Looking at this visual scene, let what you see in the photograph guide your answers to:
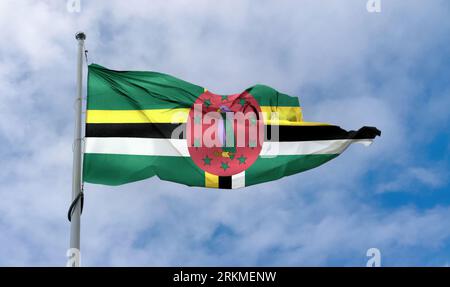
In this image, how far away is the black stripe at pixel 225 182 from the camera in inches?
618

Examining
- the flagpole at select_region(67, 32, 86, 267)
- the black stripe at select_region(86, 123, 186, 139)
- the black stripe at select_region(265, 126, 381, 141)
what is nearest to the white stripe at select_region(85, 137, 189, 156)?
the black stripe at select_region(86, 123, 186, 139)

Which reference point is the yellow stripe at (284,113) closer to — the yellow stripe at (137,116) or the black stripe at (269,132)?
the black stripe at (269,132)

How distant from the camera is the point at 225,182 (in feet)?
51.6

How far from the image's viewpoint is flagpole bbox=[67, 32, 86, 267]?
1306cm

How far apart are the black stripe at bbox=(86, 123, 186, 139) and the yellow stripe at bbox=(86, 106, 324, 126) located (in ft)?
0.37

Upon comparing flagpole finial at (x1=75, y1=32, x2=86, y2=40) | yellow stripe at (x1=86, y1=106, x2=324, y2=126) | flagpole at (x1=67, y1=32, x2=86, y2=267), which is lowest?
flagpole at (x1=67, y1=32, x2=86, y2=267)

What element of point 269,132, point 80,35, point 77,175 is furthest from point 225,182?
point 80,35

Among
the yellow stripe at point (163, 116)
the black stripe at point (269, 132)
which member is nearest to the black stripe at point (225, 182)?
the black stripe at point (269, 132)

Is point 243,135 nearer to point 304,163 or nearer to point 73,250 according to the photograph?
point 304,163

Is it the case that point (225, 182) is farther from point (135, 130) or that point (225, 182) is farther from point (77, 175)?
point (77, 175)

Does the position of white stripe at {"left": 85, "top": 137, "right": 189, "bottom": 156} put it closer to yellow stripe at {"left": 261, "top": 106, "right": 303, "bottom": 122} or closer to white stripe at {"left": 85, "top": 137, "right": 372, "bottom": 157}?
white stripe at {"left": 85, "top": 137, "right": 372, "bottom": 157}
